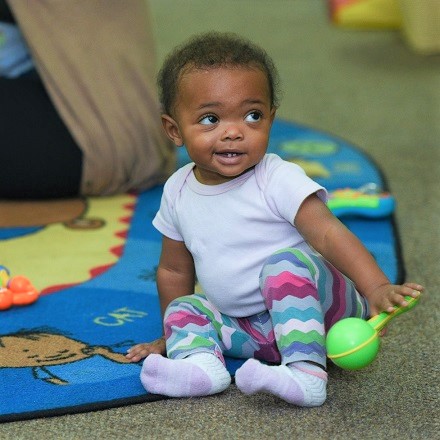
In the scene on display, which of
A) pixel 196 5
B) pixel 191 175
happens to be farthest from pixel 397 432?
pixel 196 5

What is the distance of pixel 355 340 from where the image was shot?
939 mm

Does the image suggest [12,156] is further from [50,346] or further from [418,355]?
[418,355]

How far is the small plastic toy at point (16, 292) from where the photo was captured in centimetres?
126

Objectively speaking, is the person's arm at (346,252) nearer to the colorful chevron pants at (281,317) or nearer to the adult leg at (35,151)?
the colorful chevron pants at (281,317)

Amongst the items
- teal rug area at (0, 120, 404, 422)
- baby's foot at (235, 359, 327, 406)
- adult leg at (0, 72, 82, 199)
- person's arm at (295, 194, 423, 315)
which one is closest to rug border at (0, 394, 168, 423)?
teal rug area at (0, 120, 404, 422)

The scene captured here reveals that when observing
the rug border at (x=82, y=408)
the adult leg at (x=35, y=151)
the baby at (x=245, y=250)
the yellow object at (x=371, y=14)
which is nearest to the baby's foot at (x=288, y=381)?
the baby at (x=245, y=250)

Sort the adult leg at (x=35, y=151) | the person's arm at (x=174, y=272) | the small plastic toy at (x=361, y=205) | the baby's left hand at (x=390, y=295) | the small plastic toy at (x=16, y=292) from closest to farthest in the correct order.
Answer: the baby's left hand at (x=390, y=295)
the person's arm at (x=174, y=272)
the small plastic toy at (x=16, y=292)
the small plastic toy at (x=361, y=205)
the adult leg at (x=35, y=151)

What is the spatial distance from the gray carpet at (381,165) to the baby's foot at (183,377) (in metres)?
0.01

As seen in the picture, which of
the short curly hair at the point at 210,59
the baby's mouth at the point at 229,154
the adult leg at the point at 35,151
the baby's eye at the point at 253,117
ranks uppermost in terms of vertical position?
the short curly hair at the point at 210,59

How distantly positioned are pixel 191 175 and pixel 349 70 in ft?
→ 5.85

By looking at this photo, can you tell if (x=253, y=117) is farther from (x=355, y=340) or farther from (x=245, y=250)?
(x=355, y=340)

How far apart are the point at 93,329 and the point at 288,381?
1.12ft

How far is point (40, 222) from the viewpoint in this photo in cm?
163

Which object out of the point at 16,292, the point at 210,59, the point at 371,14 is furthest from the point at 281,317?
the point at 371,14
